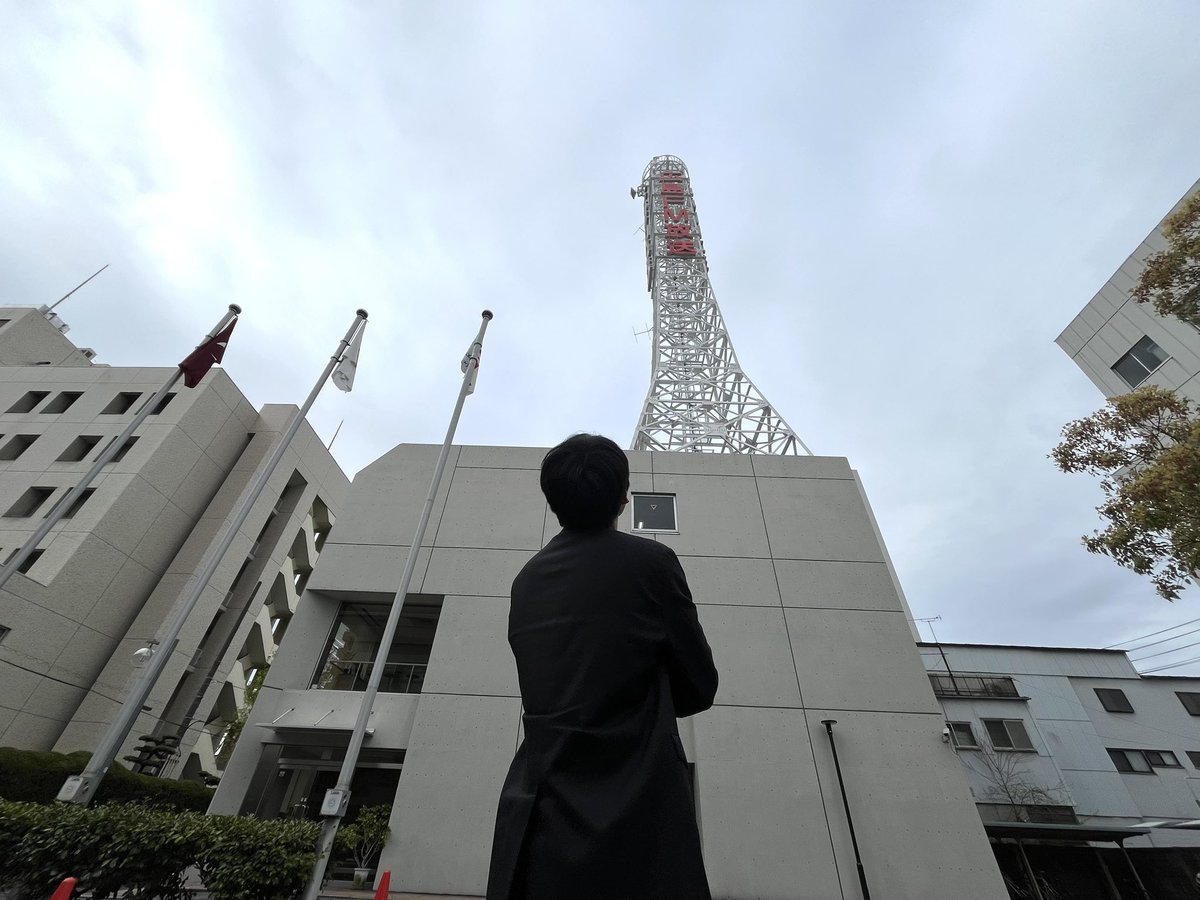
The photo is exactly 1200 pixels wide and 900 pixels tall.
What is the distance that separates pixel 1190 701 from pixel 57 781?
108 ft

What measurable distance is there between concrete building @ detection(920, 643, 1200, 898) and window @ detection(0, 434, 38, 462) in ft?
112

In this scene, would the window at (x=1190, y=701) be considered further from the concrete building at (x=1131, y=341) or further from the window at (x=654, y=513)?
the window at (x=654, y=513)

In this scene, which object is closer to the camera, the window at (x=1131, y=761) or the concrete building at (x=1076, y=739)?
the concrete building at (x=1076, y=739)

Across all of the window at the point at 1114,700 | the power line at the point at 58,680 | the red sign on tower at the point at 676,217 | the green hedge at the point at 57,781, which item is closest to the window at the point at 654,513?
the green hedge at the point at 57,781

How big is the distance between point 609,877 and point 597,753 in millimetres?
239

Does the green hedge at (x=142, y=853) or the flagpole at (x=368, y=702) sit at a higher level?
the flagpole at (x=368, y=702)

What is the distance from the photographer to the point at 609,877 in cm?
116

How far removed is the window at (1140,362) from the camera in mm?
15180

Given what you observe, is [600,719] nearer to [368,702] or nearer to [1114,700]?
[368,702]

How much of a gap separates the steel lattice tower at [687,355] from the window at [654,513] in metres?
Answer: 3.96

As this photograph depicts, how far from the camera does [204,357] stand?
10.7 metres

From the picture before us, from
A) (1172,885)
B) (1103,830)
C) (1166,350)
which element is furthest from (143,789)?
(1166,350)

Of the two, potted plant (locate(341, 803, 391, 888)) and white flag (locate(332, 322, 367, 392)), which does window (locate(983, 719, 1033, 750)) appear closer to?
potted plant (locate(341, 803, 391, 888))

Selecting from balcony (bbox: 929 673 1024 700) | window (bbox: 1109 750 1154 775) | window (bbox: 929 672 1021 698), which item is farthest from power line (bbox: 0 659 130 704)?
window (bbox: 1109 750 1154 775)
